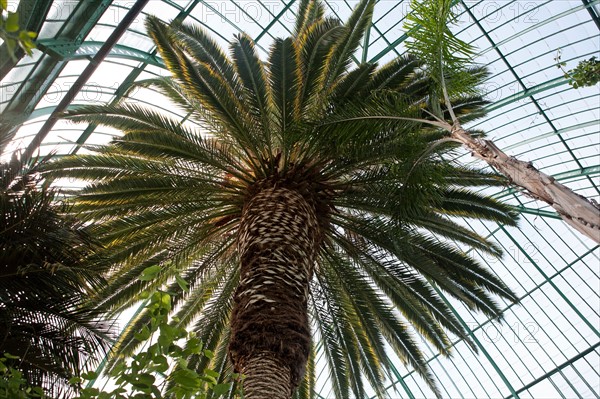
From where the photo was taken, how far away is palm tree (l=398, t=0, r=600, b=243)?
4258mm

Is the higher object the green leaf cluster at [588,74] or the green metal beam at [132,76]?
the green metal beam at [132,76]

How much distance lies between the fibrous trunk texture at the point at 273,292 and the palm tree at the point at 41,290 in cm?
160

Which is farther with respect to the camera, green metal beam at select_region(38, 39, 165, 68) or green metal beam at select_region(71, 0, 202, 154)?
green metal beam at select_region(71, 0, 202, 154)

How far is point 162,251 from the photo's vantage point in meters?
10.6

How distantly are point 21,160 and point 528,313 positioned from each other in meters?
19.1

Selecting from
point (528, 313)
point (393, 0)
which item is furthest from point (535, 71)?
point (528, 313)

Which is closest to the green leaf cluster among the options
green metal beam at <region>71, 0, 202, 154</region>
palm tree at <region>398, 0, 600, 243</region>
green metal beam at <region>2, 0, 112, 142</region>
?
palm tree at <region>398, 0, 600, 243</region>

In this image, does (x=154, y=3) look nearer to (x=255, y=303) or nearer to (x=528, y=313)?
(x=255, y=303)

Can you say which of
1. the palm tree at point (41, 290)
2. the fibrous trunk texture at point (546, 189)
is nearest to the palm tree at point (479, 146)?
the fibrous trunk texture at point (546, 189)

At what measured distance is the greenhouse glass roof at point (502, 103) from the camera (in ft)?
41.9

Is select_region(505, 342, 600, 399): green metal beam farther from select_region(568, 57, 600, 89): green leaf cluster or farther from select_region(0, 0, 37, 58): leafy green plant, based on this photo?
select_region(0, 0, 37, 58): leafy green plant

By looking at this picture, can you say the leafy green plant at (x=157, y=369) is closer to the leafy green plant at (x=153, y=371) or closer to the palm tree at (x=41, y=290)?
the leafy green plant at (x=153, y=371)

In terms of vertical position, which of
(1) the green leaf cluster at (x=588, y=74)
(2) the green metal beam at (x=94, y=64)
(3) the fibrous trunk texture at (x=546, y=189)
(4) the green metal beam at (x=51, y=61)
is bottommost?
(3) the fibrous trunk texture at (x=546, y=189)

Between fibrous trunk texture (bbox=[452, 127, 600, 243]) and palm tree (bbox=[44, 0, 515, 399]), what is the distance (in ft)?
7.84
